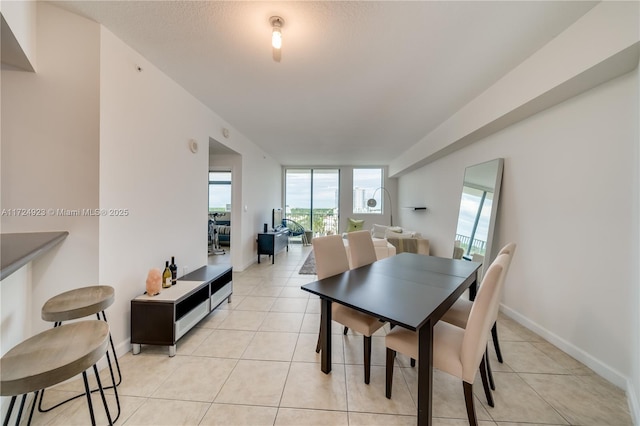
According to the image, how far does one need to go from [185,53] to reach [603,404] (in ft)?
13.8

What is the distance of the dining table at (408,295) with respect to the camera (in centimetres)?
118

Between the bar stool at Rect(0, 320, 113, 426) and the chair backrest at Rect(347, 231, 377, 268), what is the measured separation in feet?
6.07

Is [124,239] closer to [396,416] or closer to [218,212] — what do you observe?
[396,416]

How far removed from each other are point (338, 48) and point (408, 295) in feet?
6.80

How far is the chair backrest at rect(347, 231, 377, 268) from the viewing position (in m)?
2.31

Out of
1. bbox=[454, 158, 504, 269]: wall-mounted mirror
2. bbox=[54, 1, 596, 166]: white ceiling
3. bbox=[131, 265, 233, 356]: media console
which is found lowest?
bbox=[131, 265, 233, 356]: media console

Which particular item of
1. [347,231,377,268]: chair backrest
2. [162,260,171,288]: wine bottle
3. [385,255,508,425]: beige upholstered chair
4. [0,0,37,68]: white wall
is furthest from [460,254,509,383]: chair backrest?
[0,0,37,68]: white wall

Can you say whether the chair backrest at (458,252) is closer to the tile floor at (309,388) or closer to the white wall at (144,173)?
the tile floor at (309,388)

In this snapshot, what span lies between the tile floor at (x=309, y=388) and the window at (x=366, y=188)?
5791 mm

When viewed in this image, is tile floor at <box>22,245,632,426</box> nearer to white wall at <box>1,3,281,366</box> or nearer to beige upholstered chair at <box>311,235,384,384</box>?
beige upholstered chair at <box>311,235,384,384</box>

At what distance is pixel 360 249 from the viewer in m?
2.36

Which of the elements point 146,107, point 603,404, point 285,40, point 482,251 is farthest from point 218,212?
point 603,404

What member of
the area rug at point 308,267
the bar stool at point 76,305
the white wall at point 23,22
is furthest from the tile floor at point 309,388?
the white wall at point 23,22

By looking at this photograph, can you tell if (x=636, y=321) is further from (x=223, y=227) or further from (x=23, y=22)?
(x=223, y=227)
